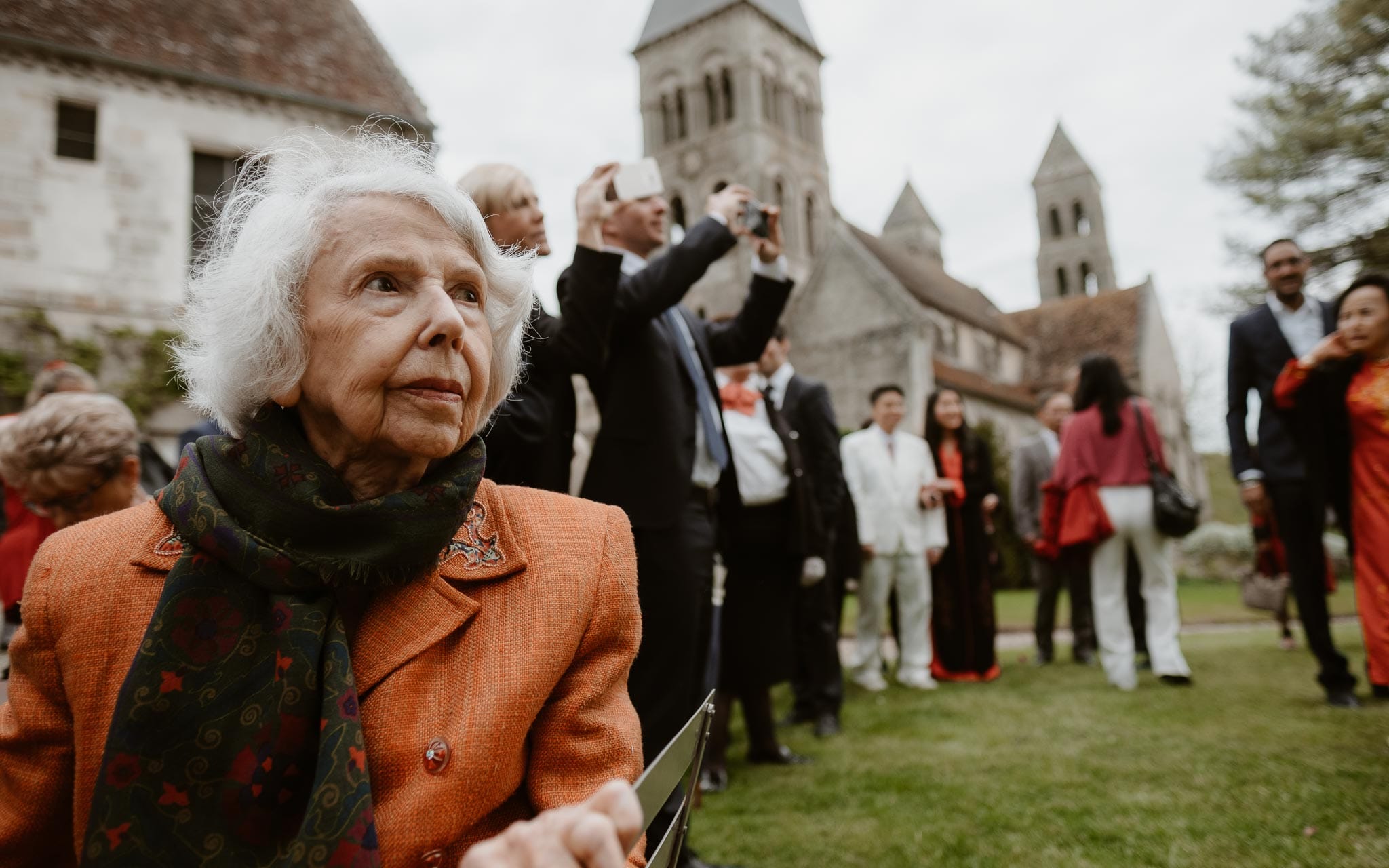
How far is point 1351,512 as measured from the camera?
4.08 m

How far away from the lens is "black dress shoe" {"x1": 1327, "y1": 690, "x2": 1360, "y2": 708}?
201 inches

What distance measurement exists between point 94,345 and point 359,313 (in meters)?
13.8

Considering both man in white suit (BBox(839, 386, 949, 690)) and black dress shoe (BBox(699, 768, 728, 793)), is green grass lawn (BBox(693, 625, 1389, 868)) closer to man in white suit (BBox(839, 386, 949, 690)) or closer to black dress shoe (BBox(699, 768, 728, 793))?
black dress shoe (BBox(699, 768, 728, 793))

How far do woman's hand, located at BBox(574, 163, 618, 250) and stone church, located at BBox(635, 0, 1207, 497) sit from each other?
3260 cm

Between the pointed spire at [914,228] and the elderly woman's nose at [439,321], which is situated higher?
the pointed spire at [914,228]

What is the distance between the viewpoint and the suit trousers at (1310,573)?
516 cm

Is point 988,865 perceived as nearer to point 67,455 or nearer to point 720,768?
point 720,768

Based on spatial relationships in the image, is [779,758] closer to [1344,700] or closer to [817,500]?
[817,500]

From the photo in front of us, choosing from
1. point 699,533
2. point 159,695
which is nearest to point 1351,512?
point 699,533

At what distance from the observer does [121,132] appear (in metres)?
13.1

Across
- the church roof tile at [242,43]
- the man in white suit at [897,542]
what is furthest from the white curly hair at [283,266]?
the church roof tile at [242,43]

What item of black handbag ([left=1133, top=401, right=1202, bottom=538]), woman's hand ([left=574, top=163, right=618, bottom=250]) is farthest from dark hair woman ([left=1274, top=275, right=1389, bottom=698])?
woman's hand ([left=574, top=163, right=618, bottom=250])

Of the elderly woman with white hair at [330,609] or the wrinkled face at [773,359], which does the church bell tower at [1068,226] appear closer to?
the wrinkled face at [773,359]

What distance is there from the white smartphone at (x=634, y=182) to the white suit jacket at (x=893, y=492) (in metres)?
4.41
